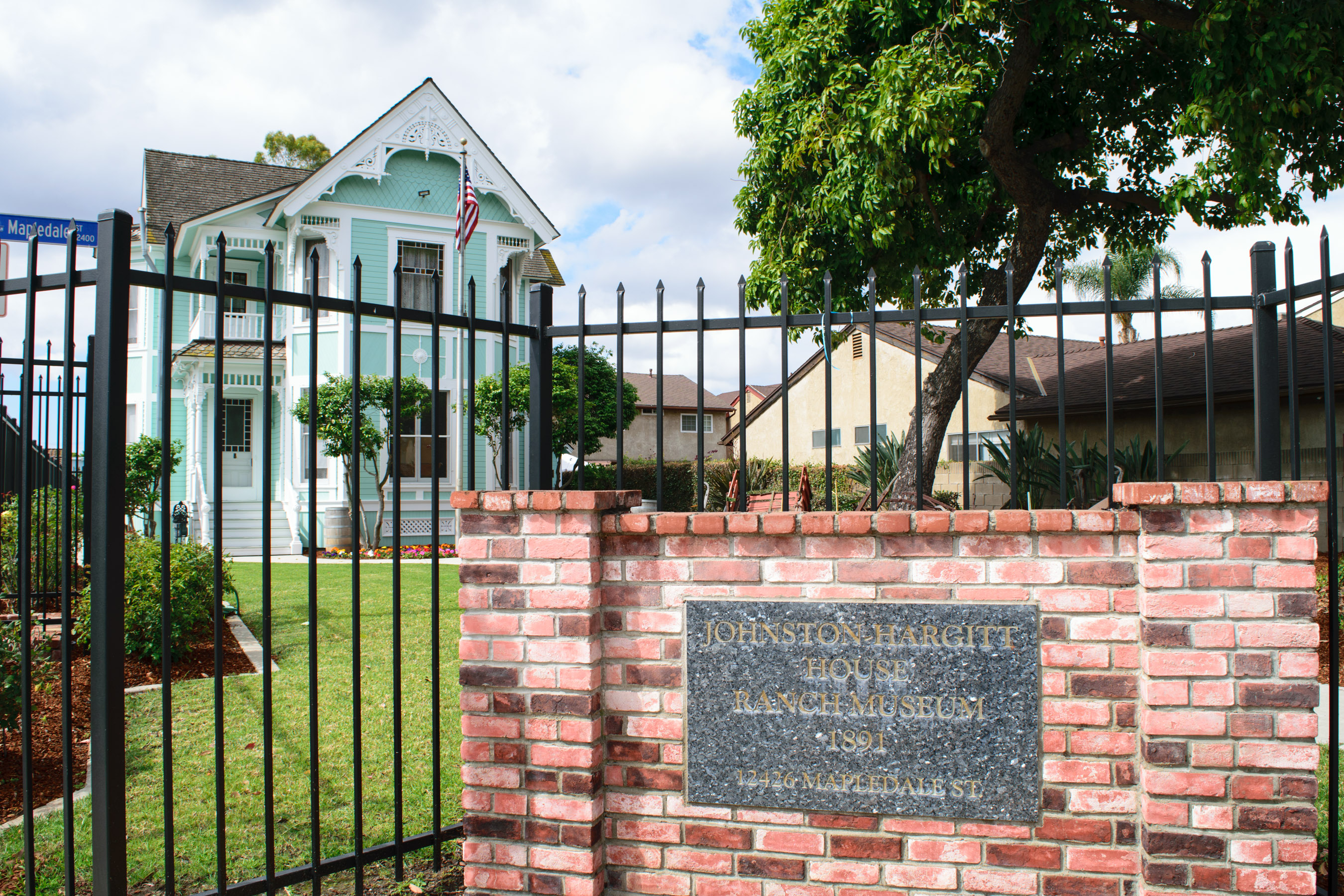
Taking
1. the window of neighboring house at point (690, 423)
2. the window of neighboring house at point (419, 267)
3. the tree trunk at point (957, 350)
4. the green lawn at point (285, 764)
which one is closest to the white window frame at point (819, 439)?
the window of neighboring house at point (419, 267)

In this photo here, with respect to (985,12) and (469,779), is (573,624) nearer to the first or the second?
(469,779)

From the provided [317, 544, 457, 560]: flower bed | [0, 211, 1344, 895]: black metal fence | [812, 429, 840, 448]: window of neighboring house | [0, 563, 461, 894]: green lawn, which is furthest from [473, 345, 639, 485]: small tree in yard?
[0, 211, 1344, 895]: black metal fence

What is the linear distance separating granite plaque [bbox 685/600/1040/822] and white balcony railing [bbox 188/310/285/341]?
18194 mm

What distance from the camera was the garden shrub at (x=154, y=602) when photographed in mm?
6371

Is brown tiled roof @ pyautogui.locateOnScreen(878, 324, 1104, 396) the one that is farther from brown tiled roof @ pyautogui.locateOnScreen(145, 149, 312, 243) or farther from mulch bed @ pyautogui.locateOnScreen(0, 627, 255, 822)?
brown tiled roof @ pyautogui.locateOnScreen(145, 149, 312, 243)

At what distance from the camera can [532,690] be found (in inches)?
116

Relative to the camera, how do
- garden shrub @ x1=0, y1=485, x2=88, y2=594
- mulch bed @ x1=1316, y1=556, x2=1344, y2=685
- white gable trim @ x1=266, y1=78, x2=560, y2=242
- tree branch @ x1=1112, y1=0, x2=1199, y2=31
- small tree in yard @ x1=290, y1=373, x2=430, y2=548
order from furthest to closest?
white gable trim @ x1=266, y1=78, x2=560, y2=242 < small tree in yard @ x1=290, y1=373, x2=430, y2=548 < tree branch @ x1=1112, y1=0, x2=1199, y2=31 < garden shrub @ x1=0, y1=485, x2=88, y2=594 < mulch bed @ x1=1316, y1=556, x2=1344, y2=685

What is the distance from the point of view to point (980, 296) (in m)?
12.0

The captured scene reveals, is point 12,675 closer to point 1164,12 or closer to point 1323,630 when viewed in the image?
point 1323,630

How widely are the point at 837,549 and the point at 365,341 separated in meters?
16.3

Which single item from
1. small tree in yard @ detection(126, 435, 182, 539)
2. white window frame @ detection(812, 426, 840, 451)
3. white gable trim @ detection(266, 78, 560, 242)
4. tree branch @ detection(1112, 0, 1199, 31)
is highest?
white gable trim @ detection(266, 78, 560, 242)

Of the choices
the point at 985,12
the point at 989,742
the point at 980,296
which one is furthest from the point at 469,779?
the point at 980,296

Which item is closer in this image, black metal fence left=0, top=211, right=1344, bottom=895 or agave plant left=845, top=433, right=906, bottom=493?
black metal fence left=0, top=211, right=1344, bottom=895

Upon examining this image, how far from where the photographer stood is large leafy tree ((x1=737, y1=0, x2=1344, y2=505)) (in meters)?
8.31
